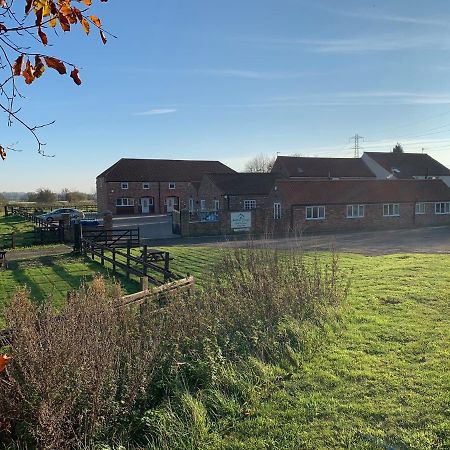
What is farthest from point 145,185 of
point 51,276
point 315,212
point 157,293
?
point 157,293

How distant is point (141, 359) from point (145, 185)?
5470 cm

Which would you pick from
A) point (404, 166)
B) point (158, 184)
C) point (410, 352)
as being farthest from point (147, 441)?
point (404, 166)

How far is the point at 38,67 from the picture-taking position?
7.79 feet

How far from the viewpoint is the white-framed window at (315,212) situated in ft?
119

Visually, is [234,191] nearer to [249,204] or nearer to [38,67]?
[249,204]

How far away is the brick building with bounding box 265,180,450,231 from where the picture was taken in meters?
36.0

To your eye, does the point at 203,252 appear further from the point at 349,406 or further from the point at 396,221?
the point at 396,221

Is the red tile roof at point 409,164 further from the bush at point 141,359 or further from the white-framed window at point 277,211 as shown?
the bush at point 141,359

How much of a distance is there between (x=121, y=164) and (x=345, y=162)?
30.3 metres

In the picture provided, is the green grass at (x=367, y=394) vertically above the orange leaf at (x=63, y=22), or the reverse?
the orange leaf at (x=63, y=22)

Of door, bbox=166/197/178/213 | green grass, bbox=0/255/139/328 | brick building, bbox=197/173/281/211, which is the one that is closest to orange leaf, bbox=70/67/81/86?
green grass, bbox=0/255/139/328

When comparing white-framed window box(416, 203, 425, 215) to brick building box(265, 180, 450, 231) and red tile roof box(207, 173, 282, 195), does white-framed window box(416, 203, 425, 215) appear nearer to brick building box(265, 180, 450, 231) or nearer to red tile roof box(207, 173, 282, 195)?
brick building box(265, 180, 450, 231)

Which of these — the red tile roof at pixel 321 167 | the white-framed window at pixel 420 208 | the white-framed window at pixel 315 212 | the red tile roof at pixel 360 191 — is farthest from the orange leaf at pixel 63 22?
the red tile roof at pixel 321 167

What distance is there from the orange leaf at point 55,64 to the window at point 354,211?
36813 mm
